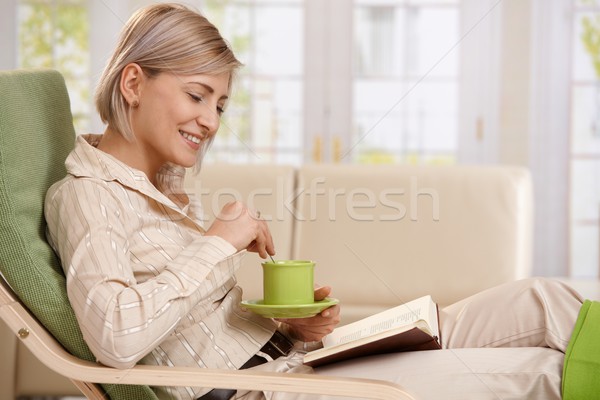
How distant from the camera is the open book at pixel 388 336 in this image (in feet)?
4.29

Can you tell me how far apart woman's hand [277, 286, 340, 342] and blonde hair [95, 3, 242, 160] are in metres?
0.46

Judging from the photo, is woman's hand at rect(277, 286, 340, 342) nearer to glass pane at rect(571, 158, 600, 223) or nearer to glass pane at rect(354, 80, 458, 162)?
glass pane at rect(354, 80, 458, 162)

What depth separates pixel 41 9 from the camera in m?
4.46

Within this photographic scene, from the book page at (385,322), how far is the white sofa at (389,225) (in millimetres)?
846

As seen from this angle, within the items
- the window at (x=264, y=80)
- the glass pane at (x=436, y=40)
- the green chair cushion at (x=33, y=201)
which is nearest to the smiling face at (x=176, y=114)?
the green chair cushion at (x=33, y=201)

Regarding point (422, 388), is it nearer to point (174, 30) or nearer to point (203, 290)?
point (203, 290)

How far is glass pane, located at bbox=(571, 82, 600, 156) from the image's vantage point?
4.37 meters

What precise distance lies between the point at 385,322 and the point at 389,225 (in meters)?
1.06

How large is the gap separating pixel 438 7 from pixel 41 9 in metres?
2.28

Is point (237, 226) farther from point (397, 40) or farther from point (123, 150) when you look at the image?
point (397, 40)

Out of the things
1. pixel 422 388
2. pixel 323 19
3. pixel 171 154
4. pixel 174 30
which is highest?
pixel 323 19

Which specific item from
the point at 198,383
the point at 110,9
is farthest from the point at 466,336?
the point at 110,9

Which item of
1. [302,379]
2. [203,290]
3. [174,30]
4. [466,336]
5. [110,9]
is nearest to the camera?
[302,379]

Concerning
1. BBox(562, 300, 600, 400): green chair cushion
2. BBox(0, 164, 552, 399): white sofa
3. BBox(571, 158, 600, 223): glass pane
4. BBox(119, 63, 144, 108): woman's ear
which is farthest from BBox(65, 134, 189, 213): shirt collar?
BBox(571, 158, 600, 223): glass pane
